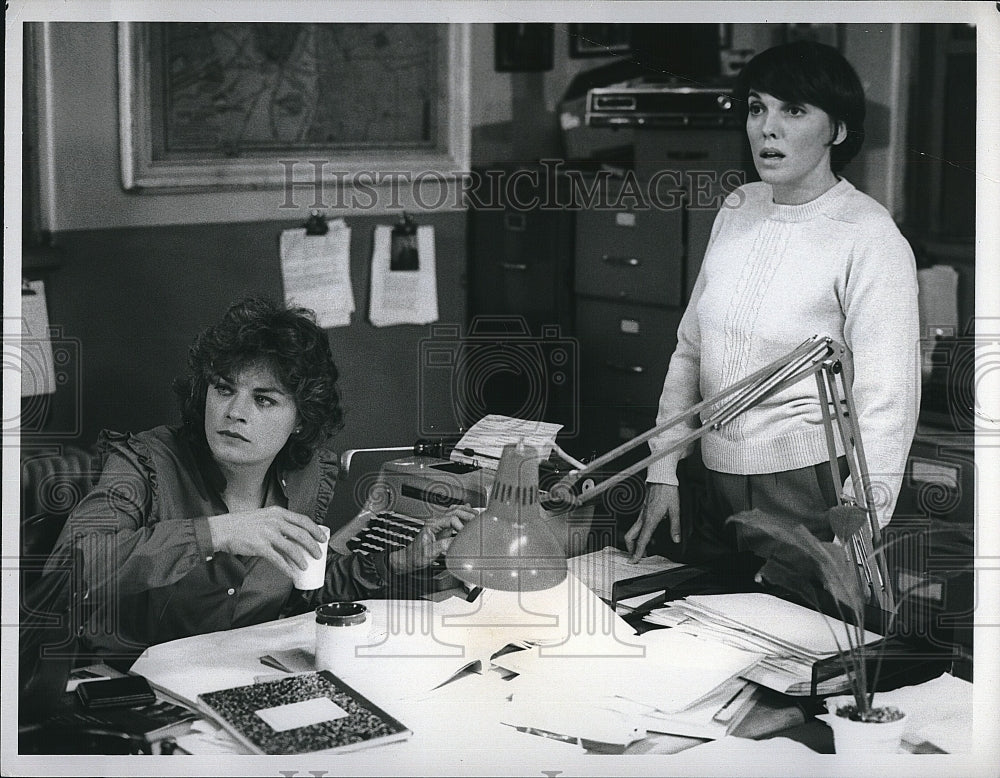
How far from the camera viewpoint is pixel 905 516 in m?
1.95

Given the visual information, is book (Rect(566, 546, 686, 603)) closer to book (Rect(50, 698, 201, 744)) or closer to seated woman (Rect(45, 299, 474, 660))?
seated woman (Rect(45, 299, 474, 660))

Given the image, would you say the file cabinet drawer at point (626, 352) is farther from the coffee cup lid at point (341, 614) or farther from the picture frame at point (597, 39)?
the coffee cup lid at point (341, 614)

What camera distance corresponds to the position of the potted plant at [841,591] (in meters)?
1.78

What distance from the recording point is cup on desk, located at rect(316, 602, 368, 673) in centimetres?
184

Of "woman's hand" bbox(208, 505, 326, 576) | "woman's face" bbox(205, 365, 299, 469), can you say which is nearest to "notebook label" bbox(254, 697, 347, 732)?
"woman's hand" bbox(208, 505, 326, 576)

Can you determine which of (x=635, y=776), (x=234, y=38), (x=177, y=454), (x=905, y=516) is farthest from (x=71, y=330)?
(x=905, y=516)

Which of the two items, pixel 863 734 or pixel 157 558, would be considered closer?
pixel 863 734

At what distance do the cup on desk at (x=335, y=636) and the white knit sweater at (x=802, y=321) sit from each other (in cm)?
63

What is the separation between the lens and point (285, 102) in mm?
1896

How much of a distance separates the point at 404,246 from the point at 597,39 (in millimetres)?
468

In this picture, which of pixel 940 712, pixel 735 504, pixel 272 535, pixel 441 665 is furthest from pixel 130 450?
pixel 940 712

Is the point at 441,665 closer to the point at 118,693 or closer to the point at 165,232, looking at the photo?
the point at 118,693

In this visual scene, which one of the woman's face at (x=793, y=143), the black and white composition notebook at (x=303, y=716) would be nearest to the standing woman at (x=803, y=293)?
the woman's face at (x=793, y=143)

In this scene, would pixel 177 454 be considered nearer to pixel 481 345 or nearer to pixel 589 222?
pixel 481 345
